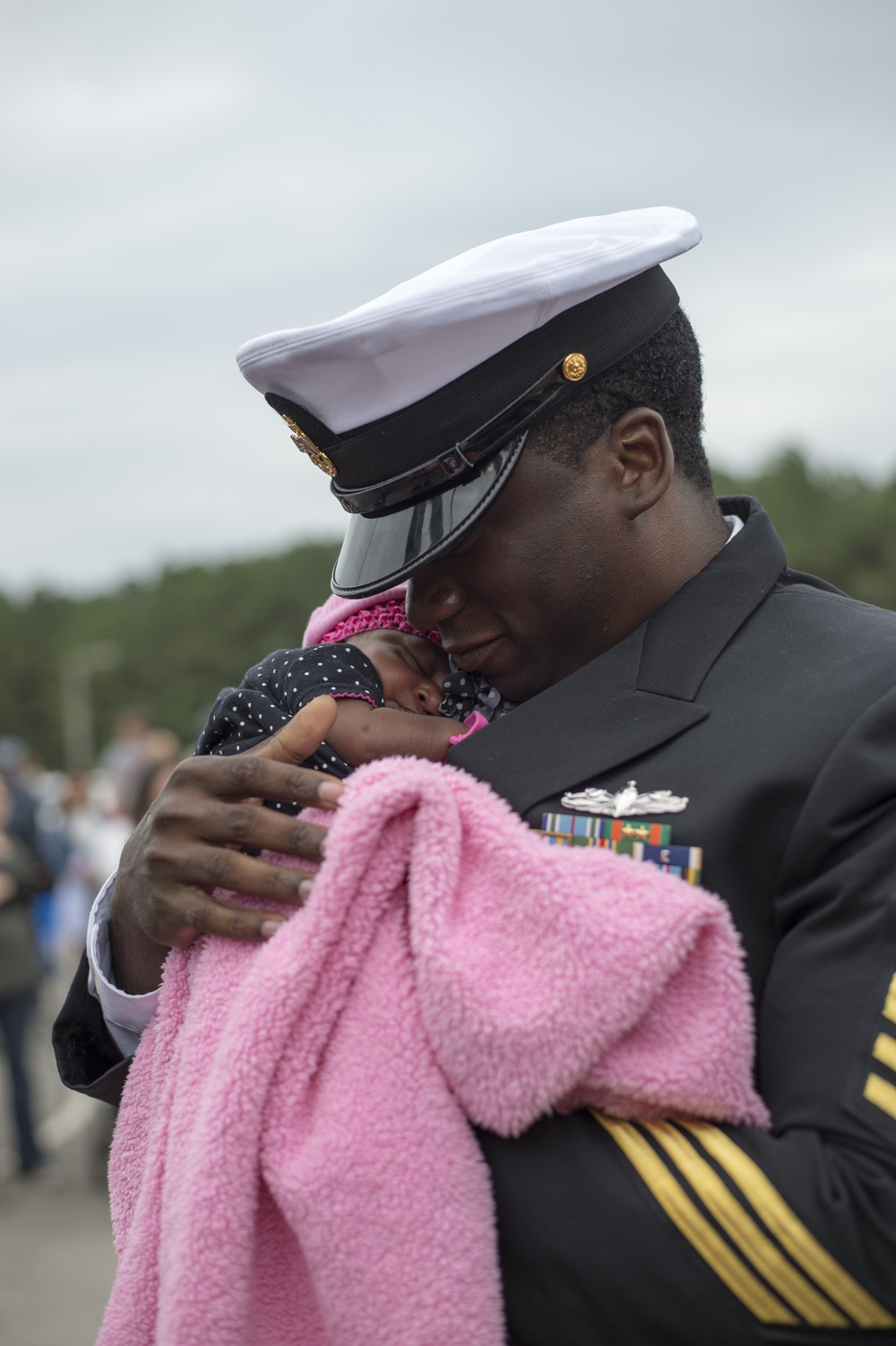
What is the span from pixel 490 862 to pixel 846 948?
429 millimetres

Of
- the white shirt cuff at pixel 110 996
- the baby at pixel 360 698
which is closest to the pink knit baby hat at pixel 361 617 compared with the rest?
the baby at pixel 360 698

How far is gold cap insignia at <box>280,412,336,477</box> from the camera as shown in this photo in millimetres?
2129

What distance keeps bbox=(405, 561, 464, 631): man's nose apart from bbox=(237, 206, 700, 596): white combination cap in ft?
0.20

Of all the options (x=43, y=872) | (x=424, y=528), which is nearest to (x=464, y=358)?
(x=424, y=528)

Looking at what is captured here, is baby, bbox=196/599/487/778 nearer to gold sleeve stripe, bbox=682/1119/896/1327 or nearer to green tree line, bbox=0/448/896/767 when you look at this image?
gold sleeve stripe, bbox=682/1119/896/1327

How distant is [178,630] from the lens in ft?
249

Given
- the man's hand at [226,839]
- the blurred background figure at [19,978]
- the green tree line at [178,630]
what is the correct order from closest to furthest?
the man's hand at [226,839] < the blurred background figure at [19,978] < the green tree line at [178,630]

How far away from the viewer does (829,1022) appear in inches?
60.0

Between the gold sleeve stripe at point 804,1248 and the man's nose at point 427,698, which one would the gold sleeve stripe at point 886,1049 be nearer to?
the gold sleeve stripe at point 804,1248

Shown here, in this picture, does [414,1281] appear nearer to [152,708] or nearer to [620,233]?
[620,233]

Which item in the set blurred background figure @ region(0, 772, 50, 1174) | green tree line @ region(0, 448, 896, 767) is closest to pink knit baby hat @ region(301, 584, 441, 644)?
blurred background figure @ region(0, 772, 50, 1174)

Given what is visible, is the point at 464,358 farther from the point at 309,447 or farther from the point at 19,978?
the point at 19,978

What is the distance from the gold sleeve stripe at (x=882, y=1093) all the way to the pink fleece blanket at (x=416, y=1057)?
142 mm

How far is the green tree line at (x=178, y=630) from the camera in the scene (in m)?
64.6
